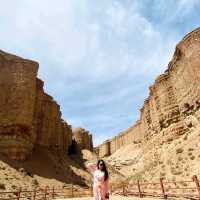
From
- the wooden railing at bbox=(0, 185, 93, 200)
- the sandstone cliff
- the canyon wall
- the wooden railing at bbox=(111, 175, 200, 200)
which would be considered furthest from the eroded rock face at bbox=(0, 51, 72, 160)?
the wooden railing at bbox=(111, 175, 200, 200)

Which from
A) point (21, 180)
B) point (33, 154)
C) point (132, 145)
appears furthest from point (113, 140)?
point (21, 180)

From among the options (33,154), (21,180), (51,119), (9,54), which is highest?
(9,54)

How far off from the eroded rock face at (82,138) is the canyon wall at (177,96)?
124 feet

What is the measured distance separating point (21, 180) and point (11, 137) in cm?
729

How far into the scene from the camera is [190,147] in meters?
21.4

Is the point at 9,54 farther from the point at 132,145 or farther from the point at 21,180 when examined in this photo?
the point at 132,145

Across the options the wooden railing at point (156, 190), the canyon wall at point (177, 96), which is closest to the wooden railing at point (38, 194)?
the wooden railing at point (156, 190)

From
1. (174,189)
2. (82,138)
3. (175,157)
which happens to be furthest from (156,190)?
(82,138)

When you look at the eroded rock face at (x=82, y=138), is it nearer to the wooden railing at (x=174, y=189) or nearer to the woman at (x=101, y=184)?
the wooden railing at (x=174, y=189)

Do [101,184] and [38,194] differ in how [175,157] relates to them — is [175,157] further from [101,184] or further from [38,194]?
[101,184]

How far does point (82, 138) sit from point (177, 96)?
156ft

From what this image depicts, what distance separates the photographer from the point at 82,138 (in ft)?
234

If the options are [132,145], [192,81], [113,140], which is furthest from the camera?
[113,140]

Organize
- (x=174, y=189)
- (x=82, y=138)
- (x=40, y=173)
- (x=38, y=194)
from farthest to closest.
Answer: (x=82, y=138) < (x=40, y=173) < (x=38, y=194) < (x=174, y=189)
